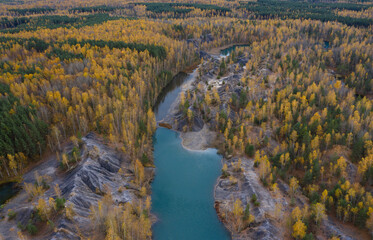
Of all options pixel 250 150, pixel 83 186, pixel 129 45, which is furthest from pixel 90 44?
pixel 250 150

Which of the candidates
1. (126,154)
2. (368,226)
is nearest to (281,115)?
(368,226)

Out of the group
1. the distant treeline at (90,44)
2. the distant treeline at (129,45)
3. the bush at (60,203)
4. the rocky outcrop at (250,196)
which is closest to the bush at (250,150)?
the rocky outcrop at (250,196)

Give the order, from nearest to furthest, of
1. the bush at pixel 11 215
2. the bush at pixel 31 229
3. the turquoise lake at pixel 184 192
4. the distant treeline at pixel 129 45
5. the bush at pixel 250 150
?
the bush at pixel 31 229, the bush at pixel 11 215, the turquoise lake at pixel 184 192, the bush at pixel 250 150, the distant treeline at pixel 129 45

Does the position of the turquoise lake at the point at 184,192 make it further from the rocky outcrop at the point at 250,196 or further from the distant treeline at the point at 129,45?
the distant treeline at the point at 129,45

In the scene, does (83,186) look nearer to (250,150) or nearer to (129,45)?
(250,150)

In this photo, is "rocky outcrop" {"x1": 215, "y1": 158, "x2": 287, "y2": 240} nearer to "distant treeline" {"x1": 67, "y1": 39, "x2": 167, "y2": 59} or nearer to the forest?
the forest

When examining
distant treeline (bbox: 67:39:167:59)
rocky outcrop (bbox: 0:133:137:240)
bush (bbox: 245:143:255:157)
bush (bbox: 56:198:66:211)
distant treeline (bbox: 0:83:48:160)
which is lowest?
bush (bbox: 245:143:255:157)

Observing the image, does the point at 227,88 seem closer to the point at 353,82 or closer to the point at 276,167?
the point at 276,167

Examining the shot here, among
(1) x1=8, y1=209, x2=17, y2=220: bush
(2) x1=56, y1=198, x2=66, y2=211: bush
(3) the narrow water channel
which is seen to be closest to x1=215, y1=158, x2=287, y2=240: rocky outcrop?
(3) the narrow water channel

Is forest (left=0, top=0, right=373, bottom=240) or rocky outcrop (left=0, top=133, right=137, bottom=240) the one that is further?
forest (left=0, top=0, right=373, bottom=240)
